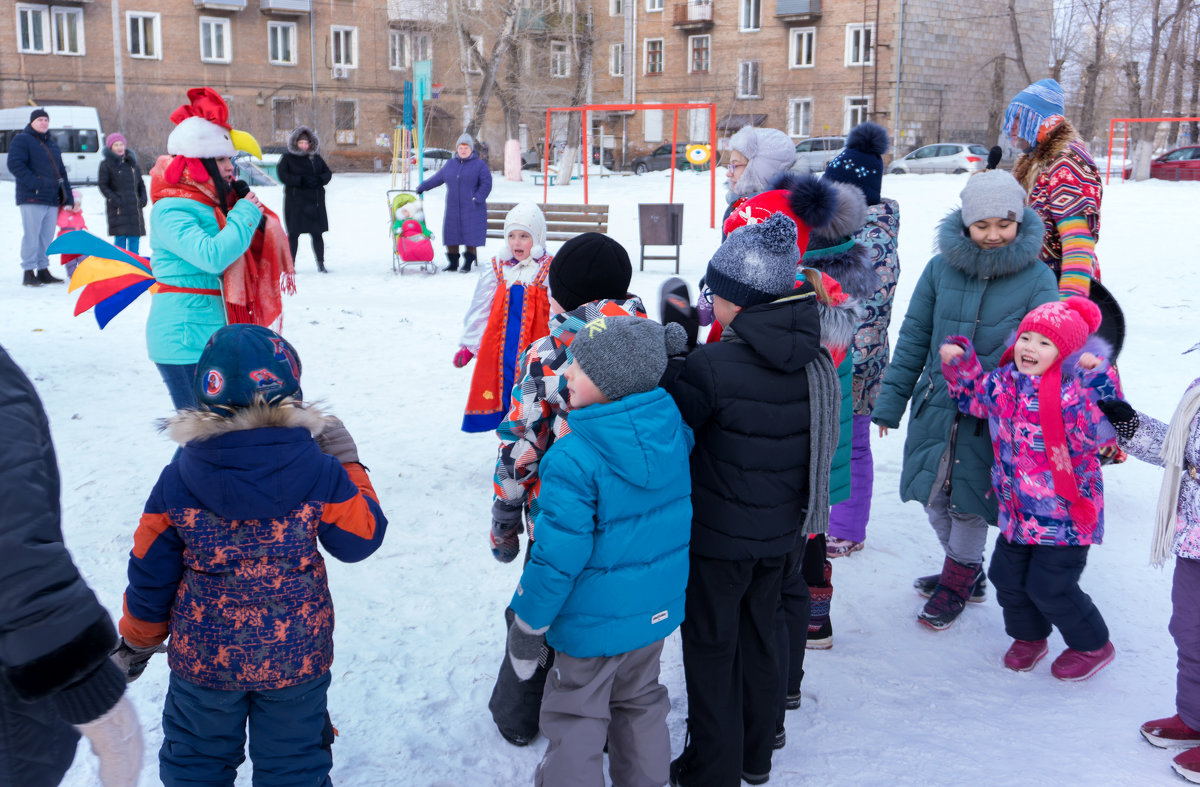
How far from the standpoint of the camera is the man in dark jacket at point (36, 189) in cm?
1038

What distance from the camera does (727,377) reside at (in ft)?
8.26

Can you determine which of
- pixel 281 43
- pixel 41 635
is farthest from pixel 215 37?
pixel 41 635

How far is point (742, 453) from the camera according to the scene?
255cm

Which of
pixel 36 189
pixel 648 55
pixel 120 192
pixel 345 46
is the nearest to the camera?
pixel 36 189

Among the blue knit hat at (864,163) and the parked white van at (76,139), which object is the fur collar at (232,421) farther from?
the parked white van at (76,139)

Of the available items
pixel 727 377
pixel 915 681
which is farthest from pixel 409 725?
pixel 915 681

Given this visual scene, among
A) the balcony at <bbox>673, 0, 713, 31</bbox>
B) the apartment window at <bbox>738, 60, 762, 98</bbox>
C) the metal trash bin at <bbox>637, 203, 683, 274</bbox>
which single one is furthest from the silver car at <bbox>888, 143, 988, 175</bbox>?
the metal trash bin at <bbox>637, 203, 683, 274</bbox>

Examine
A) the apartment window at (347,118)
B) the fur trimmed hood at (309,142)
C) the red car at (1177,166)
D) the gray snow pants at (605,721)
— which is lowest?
the gray snow pants at (605,721)

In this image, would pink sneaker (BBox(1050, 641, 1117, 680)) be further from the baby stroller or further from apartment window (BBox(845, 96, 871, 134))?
apartment window (BBox(845, 96, 871, 134))

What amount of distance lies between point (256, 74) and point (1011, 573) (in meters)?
42.5

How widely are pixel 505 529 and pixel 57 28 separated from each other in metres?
43.0

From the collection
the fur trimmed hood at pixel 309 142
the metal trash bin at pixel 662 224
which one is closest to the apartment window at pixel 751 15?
the metal trash bin at pixel 662 224

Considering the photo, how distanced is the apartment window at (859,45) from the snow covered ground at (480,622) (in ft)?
112

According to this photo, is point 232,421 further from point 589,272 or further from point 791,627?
point 791,627
